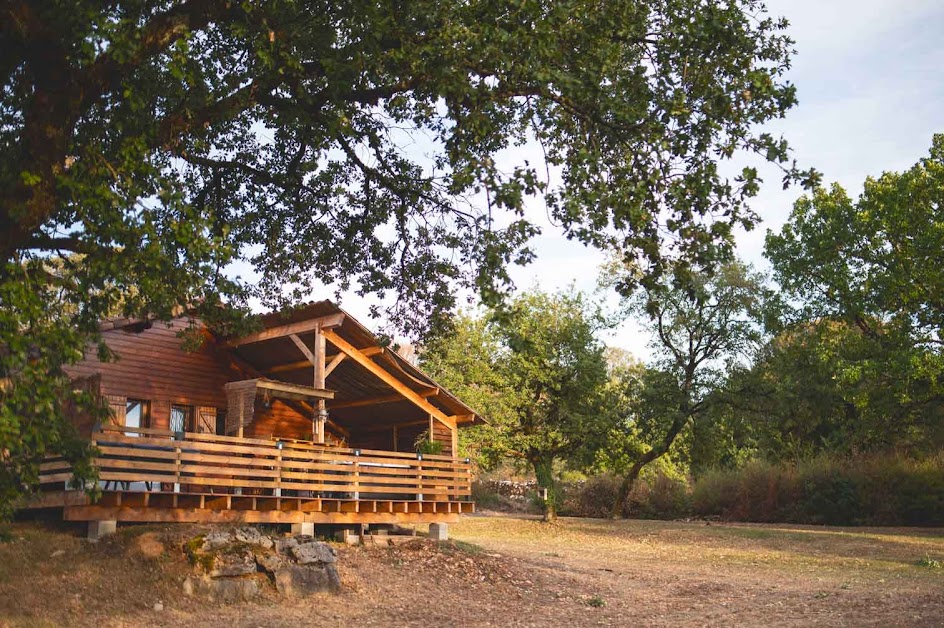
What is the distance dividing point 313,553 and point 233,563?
160cm

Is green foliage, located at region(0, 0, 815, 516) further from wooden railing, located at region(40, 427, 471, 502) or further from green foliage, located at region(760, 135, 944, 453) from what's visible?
green foliage, located at region(760, 135, 944, 453)

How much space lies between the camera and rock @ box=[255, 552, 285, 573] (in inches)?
558

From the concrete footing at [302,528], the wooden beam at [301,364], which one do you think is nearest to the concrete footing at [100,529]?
the concrete footing at [302,528]

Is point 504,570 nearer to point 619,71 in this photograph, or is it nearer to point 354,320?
point 354,320

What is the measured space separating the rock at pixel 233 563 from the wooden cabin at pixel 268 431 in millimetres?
1721

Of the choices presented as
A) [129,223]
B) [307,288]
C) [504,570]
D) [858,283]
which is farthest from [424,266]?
[858,283]

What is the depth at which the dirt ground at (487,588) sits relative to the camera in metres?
12.1

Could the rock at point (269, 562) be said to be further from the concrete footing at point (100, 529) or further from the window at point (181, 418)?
the window at point (181, 418)

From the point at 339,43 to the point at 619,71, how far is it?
3773 mm

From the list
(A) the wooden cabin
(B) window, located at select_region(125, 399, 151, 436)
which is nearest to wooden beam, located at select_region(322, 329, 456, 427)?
(A) the wooden cabin

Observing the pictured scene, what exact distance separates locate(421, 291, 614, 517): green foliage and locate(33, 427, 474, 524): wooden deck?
11.3 m

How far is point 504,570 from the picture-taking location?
17.7 meters

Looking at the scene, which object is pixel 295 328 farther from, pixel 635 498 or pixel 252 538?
pixel 635 498

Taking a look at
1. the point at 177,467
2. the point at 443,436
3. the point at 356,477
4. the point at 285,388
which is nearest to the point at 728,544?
the point at 443,436
